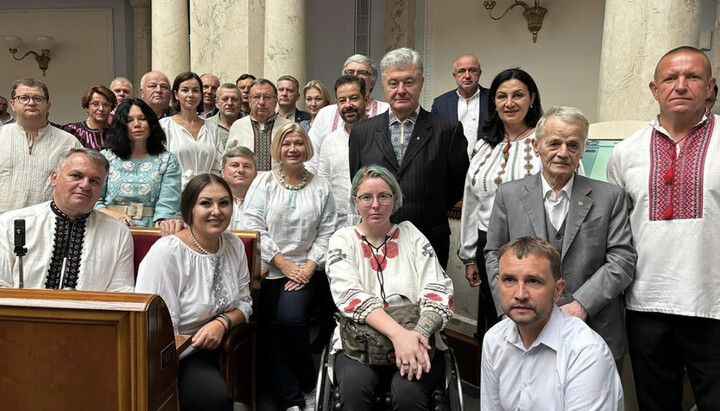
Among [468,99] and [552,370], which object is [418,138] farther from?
A: [468,99]

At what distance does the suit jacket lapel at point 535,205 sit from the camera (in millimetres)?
2246

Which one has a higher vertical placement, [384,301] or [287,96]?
[287,96]

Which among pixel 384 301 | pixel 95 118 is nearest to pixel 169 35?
pixel 95 118

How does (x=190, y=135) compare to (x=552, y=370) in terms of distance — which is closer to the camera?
(x=552, y=370)

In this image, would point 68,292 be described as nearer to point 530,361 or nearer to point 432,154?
point 530,361

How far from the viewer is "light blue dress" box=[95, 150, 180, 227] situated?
131 inches

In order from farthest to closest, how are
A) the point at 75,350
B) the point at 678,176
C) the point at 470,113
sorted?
the point at 470,113 → the point at 678,176 → the point at 75,350

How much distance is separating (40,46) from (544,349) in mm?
12455

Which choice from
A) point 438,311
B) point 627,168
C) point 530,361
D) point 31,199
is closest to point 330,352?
point 438,311

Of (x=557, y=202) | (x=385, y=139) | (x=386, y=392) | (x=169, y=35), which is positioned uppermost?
(x=169, y=35)

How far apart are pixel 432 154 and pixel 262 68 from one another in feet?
11.7

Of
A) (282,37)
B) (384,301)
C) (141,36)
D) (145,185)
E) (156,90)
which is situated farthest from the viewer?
(141,36)

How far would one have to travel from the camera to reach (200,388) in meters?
2.31

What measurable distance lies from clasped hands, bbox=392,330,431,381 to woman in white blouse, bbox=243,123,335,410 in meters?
1.01
